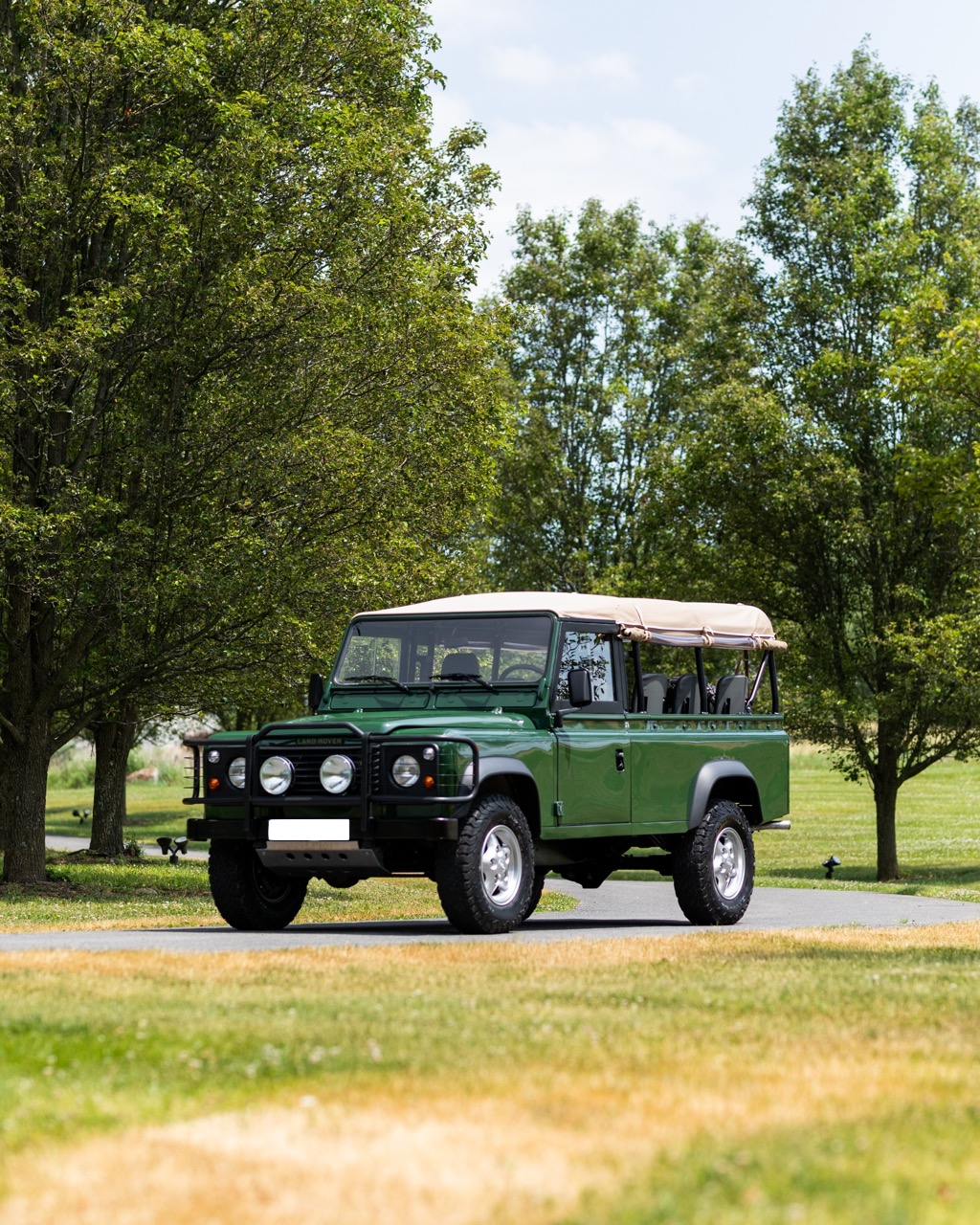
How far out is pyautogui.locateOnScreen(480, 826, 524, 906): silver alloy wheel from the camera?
1295cm

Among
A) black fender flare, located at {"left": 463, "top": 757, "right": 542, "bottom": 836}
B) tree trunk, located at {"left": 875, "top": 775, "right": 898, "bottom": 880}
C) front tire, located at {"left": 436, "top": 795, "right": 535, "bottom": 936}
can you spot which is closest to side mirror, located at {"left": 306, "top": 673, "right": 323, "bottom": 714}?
black fender flare, located at {"left": 463, "top": 757, "right": 542, "bottom": 836}

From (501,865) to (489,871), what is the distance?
0.53 feet

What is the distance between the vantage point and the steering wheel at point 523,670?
45.7 feet

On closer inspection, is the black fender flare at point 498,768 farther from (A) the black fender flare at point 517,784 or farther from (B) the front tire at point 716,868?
(B) the front tire at point 716,868

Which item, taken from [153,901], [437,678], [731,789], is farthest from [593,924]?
[153,901]

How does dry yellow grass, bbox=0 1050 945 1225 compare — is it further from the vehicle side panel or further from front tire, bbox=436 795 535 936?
the vehicle side panel

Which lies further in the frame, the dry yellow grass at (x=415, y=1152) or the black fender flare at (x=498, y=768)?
the black fender flare at (x=498, y=768)

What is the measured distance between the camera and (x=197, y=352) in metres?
20.6

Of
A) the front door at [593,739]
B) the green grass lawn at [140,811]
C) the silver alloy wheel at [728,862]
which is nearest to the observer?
the front door at [593,739]

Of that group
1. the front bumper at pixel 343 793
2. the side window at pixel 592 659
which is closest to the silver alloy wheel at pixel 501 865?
the front bumper at pixel 343 793

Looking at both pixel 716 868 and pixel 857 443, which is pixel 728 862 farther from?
pixel 857 443

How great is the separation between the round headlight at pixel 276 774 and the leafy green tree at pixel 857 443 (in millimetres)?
17071

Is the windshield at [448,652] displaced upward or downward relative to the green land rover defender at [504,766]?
upward

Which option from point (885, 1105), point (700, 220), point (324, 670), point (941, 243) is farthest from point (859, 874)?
point (885, 1105)
